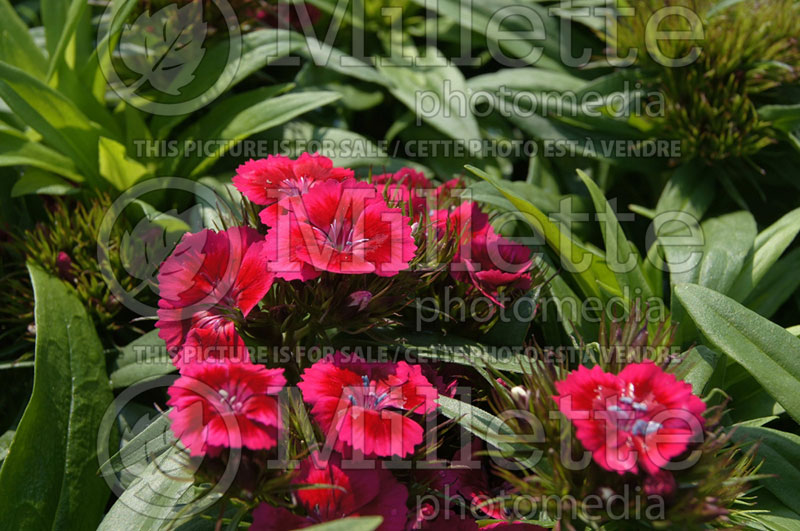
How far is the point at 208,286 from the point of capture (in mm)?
1345

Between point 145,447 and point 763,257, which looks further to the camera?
point 763,257

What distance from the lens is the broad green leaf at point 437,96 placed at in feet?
7.52

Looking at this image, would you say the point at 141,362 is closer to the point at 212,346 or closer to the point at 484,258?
the point at 212,346

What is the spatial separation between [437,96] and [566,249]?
91 cm

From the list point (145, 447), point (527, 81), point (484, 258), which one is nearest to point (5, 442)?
point (145, 447)

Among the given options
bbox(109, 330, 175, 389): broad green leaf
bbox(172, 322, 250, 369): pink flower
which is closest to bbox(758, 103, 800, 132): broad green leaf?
bbox(172, 322, 250, 369): pink flower

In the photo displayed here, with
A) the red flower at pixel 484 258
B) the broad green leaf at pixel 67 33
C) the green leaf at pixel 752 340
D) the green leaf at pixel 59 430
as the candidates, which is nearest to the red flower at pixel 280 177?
the red flower at pixel 484 258

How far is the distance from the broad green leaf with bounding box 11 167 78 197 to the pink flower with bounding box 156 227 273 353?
897 mm

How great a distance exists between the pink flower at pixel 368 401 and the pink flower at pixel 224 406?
0.29 feet

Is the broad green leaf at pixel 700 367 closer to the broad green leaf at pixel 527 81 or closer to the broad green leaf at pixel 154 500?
the broad green leaf at pixel 154 500

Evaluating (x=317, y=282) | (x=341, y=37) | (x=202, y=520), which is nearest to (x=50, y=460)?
(x=202, y=520)

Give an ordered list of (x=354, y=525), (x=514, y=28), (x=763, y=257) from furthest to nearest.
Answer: (x=514, y=28) < (x=763, y=257) < (x=354, y=525)

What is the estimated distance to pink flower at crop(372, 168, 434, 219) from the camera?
5.31ft

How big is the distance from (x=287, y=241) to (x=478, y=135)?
113 cm
